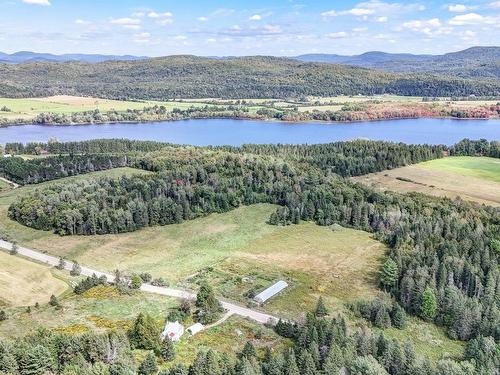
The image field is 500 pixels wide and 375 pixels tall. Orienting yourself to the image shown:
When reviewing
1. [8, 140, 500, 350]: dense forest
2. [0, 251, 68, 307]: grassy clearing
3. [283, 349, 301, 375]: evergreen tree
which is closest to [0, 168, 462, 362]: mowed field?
[0, 251, 68, 307]: grassy clearing

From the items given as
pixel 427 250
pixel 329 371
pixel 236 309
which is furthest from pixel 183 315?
pixel 427 250

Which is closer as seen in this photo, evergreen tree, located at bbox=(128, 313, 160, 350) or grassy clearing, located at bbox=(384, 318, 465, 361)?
evergreen tree, located at bbox=(128, 313, 160, 350)

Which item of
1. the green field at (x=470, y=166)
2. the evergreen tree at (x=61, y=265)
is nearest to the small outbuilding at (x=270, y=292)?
the evergreen tree at (x=61, y=265)

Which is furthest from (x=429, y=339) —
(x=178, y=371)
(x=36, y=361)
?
(x=36, y=361)

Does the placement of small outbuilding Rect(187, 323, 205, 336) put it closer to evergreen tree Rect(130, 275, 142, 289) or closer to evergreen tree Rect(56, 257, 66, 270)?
evergreen tree Rect(130, 275, 142, 289)

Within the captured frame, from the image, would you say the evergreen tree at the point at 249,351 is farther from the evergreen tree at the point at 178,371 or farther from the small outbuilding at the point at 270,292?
the small outbuilding at the point at 270,292

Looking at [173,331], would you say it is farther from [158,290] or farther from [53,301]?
[53,301]
